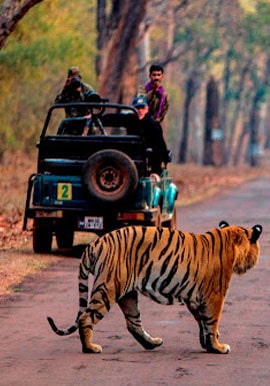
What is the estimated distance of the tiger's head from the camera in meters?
10.0

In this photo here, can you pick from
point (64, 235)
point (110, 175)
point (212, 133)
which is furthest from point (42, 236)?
point (212, 133)

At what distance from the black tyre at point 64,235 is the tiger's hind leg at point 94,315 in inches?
305

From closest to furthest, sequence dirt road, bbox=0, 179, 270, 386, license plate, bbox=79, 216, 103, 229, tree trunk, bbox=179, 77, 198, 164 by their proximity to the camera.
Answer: dirt road, bbox=0, 179, 270, 386
license plate, bbox=79, 216, 103, 229
tree trunk, bbox=179, 77, 198, 164

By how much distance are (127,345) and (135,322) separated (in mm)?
287

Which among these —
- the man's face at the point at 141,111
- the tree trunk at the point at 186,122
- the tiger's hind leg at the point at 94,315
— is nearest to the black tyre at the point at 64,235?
the man's face at the point at 141,111

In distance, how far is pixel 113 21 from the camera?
36.1m

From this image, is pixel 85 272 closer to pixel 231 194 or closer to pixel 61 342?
pixel 61 342

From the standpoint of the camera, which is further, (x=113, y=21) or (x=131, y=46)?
(x=113, y=21)

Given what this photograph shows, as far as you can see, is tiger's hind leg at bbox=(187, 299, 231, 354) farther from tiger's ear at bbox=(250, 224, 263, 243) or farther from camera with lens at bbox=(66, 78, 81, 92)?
camera with lens at bbox=(66, 78, 81, 92)

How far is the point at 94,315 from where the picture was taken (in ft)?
31.2

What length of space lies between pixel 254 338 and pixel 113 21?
26321 mm

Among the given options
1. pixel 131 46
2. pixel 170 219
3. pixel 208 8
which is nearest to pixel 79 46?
pixel 131 46

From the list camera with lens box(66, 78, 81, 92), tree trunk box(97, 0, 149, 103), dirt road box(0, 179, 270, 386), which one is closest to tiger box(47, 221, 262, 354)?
dirt road box(0, 179, 270, 386)

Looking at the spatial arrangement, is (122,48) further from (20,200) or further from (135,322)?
(135,322)
